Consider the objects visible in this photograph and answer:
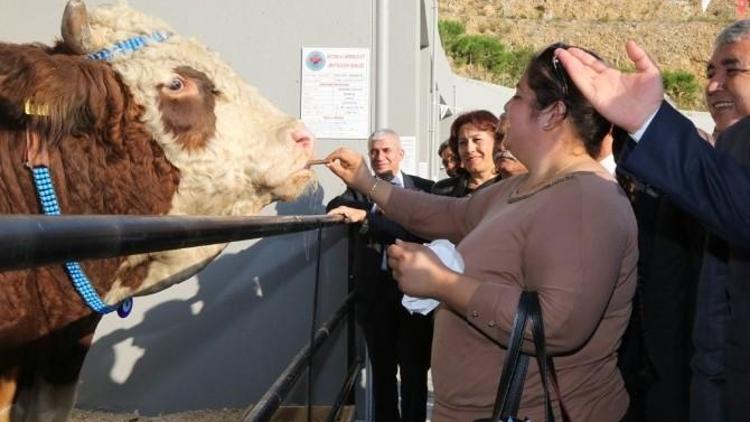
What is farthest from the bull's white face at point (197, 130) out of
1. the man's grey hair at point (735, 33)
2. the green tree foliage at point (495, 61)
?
the green tree foliage at point (495, 61)

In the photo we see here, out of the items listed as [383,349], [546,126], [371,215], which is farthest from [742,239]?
[383,349]

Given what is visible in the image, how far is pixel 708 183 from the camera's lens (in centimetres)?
147

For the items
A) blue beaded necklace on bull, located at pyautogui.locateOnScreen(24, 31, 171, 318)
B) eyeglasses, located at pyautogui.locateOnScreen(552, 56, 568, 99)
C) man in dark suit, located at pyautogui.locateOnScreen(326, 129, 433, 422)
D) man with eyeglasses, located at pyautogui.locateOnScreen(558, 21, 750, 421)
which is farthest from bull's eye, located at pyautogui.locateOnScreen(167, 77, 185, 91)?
man in dark suit, located at pyautogui.locateOnScreen(326, 129, 433, 422)

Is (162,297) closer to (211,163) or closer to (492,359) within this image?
(211,163)

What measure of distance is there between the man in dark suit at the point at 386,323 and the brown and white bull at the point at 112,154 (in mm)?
1679

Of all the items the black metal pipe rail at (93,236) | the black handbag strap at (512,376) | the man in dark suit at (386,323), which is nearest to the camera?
the black metal pipe rail at (93,236)

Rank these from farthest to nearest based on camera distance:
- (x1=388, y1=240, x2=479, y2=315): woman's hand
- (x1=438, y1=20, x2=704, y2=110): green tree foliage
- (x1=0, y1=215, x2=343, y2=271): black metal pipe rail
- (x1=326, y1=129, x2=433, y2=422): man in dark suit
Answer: (x1=438, y1=20, x2=704, y2=110): green tree foliage
(x1=326, y1=129, x2=433, y2=422): man in dark suit
(x1=388, y1=240, x2=479, y2=315): woman's hand
(x1=0, y1=215, x2=343, y2=271): black metal pipe rail

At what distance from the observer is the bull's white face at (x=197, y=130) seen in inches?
99.9

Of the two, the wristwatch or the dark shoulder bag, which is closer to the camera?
the dark shoulder bag

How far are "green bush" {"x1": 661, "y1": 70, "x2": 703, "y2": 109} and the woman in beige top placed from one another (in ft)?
176

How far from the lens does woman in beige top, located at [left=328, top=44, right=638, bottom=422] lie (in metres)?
1.79

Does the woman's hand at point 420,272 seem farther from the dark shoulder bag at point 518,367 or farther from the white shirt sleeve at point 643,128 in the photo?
the white shirt sleeve at point 643,128

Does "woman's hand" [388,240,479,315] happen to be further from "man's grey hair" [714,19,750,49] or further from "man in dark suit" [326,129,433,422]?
"man in dark suit" [326,129,433,422]

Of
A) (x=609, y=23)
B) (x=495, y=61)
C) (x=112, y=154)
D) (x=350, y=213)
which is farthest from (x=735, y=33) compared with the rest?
(x=609, y=23)
